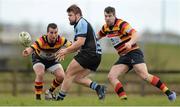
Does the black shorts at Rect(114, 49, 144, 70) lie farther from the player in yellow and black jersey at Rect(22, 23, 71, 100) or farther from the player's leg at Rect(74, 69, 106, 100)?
the player in yellow and black jersey at Rect(22, 23, 71, 100)

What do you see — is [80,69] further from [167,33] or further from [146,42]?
[167,33]

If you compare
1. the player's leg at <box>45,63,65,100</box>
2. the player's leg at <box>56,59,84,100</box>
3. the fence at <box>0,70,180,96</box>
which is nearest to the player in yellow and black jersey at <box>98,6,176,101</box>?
the player's leg at <box>56,59,84,100</box>

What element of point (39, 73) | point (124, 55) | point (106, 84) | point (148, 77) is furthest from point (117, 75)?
point (106, 84)

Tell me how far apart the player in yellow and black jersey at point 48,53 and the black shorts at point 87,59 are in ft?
2.72

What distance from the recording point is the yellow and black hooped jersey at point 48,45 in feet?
50.3

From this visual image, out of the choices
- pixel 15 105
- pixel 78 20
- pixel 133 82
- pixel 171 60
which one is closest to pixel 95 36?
pixel 78 20

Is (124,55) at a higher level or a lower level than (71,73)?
higher

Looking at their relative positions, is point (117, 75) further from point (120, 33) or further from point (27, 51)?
point (27, 51)

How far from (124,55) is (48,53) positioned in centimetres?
178

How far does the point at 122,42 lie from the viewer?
14.6 meters

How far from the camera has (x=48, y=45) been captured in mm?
15352

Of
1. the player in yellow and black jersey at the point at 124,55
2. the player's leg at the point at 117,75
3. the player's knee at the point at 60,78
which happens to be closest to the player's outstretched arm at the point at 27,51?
the player's knee at the point at 60,78

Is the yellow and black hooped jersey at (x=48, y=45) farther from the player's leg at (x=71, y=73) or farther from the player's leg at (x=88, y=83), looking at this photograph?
the player's leg at (x=71, y=73)

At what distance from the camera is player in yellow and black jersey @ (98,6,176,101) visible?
47.4 ft
